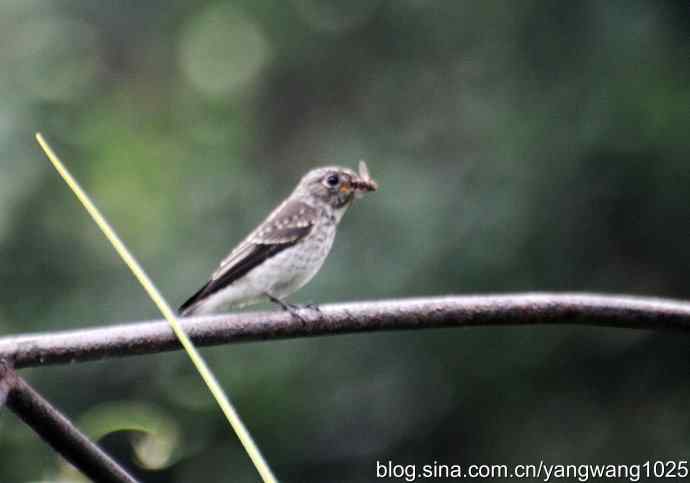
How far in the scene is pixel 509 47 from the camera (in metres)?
8.09

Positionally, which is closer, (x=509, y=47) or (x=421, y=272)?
(x=421, y=272)

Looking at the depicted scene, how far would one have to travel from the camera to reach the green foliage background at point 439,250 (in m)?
6.61

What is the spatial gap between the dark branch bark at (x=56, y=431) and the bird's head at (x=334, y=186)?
3276 millimetres

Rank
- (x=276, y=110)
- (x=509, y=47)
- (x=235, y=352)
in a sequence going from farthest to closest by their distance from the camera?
(x=276, y=110)
(x=509, y=47)
(x=235, y=352)

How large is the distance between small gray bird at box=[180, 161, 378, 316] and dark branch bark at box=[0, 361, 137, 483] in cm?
307

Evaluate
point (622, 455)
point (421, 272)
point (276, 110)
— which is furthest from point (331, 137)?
point (622, 455)

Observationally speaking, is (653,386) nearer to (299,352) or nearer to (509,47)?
(299,352)

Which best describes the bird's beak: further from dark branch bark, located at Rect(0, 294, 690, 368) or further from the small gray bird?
dark branch bark, located at Rect(0, 294, 690, 368)

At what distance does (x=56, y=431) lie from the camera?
1.51 meters

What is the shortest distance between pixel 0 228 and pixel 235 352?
1683mm

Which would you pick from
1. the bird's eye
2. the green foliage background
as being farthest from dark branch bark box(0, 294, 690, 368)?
the green foliage background

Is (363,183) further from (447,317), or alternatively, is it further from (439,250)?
(447,317)

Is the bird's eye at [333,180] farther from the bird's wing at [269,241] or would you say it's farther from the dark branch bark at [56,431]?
the dark branch bark at [56,431]

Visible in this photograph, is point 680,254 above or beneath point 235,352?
above
